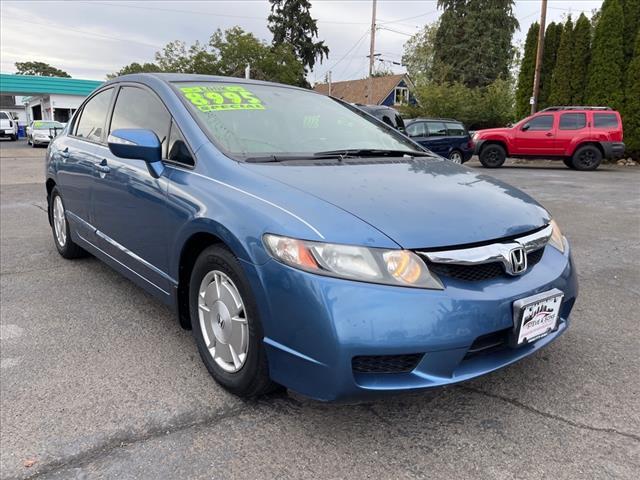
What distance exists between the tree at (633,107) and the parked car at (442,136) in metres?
6.13

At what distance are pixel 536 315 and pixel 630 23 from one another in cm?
1999

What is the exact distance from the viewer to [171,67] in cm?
3553

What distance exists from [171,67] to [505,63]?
88.6 ft

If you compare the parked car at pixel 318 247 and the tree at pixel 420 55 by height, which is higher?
the tree at pixel 420 55

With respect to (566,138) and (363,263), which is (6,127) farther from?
(363,263)

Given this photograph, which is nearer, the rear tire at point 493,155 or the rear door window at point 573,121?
the rear door window at point 573,121

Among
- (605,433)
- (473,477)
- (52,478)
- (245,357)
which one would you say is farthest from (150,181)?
(605,433)

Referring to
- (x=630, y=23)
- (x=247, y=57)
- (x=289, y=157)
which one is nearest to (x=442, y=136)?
(x=630, y=23)

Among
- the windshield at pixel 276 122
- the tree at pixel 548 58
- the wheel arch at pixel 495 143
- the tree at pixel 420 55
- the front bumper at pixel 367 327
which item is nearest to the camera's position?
the front bumper at pixel 367 327

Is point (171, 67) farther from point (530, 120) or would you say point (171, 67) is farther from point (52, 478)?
point (52, 478)

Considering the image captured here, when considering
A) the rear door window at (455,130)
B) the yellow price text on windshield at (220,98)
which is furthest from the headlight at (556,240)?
the rear door window at (455,130)

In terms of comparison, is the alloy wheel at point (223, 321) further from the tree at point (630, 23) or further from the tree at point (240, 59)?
the tree at point (240, 59)

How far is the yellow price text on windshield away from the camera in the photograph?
9.85ft

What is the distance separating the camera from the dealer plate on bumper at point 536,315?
210cm
